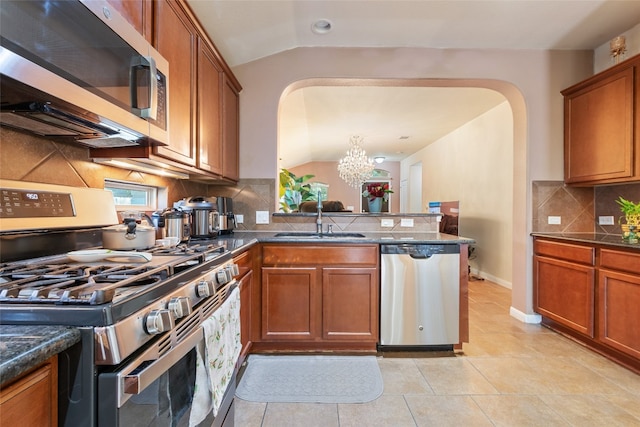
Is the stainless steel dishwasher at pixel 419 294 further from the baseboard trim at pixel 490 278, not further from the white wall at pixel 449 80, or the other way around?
the baseboard trim at pixel 490 278

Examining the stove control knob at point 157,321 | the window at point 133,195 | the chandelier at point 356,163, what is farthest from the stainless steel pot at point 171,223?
the chandelier at point 356,163

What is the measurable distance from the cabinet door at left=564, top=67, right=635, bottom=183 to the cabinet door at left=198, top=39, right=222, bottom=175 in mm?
3149

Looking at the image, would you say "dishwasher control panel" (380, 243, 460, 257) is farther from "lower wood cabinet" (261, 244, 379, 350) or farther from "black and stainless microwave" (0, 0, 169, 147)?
"black and stainless microwave" (0, 0, 169, 147)

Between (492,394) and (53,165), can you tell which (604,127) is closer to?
(492,394)

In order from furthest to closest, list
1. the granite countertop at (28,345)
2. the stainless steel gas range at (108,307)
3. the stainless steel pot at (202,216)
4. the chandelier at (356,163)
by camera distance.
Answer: the chandelier at (356,163)
the stainless steel pot at (202,216)
the stainless steel gas range at (108,307)
the granite countertop at (28,345)

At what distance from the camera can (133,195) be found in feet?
6.05

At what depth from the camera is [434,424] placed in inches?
62.3

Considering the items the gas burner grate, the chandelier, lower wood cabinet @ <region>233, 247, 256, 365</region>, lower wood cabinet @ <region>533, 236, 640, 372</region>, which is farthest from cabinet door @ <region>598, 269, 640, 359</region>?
the chandelier

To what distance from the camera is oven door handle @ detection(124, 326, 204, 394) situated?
676 millimetres

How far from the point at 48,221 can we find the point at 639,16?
4177 mm

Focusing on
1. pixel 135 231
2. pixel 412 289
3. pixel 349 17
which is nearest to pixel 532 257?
pixel 412 289

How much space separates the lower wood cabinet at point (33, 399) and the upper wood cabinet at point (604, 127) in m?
3.43

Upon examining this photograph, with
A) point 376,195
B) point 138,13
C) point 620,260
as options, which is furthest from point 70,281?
point 620,260

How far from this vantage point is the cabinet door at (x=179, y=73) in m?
1.51
